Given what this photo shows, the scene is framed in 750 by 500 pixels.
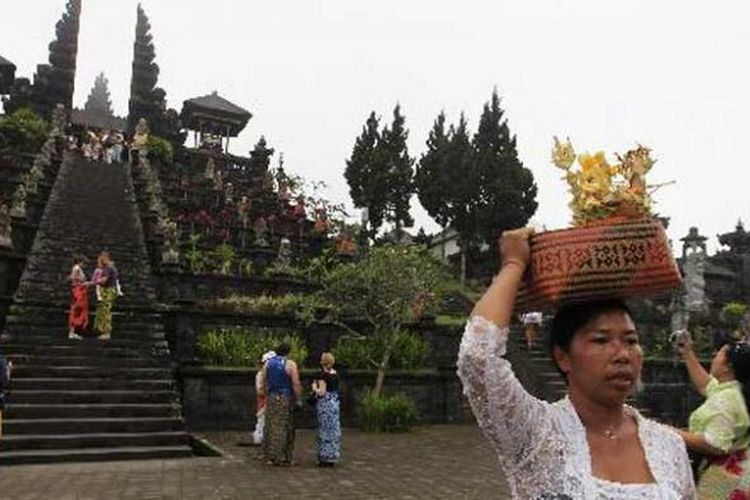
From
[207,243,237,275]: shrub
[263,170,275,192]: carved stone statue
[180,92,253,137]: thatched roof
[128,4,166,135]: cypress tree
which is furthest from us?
[128,4,166,135]: cypress tree

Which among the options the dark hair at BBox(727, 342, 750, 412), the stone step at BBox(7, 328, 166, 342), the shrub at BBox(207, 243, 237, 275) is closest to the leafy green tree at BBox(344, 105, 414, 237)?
the shrub at BBox(207, 243, 237, 275)

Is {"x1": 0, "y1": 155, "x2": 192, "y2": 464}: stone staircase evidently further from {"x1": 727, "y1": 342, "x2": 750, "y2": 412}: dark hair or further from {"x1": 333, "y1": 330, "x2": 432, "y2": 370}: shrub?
{"x1": 727, "y1": 342, "x2": 750, "y2": 412}: dark hair

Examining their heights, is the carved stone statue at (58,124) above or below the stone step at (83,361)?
above

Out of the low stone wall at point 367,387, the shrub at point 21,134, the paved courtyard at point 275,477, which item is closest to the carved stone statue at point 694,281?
the low stone wall at point 367,387

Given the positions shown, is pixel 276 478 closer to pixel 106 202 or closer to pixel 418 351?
pixel 418 351

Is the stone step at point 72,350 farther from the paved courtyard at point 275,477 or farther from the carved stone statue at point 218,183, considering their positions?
the carved stone statue at point 218,183

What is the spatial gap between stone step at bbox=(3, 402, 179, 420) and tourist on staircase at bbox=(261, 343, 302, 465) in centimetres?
292

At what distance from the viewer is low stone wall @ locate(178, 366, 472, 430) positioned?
14.4 m

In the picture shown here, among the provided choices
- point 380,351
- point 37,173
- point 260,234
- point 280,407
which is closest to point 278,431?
point 280,407

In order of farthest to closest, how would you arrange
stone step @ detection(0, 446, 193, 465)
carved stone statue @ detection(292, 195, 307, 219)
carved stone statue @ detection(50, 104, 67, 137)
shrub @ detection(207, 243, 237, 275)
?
1. carved stone statue @ detection(50, 104, 67, 137)
2. carved stone statue @ detection(292, 195, 307, 219)
3. shrub @ detection(207, 243, 237, 275)
4. stone step @ detection(0, 446, 193, 465)

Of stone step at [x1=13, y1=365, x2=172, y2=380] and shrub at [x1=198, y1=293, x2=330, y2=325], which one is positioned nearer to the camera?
stone step at [x1=13, y1=365, x2=172, y2=380]

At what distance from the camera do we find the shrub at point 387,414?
14789 mm

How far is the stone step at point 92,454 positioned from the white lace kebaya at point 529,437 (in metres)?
10.3

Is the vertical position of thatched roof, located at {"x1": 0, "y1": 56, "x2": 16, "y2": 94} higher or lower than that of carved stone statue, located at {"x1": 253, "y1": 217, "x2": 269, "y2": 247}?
higher
